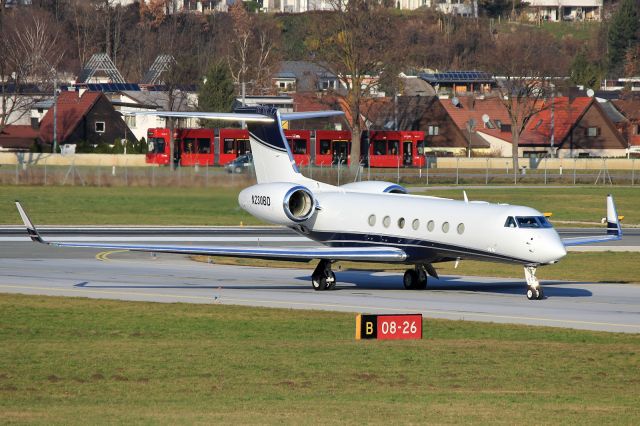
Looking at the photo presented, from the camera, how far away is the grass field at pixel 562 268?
37.2m

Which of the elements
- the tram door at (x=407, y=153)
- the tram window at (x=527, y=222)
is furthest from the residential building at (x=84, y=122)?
the tram window at (x=527, y=222)

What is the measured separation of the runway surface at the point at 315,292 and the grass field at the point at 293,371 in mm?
2208

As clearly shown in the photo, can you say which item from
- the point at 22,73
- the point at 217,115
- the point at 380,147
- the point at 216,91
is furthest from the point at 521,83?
the point at 217,115

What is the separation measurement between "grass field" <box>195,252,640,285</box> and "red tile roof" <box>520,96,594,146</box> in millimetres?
78802

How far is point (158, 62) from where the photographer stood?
526 ft

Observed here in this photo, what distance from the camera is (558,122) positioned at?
122m

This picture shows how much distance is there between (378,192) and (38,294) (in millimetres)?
10259

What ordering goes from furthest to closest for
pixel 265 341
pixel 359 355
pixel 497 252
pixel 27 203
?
pixel 27 203 < pixel 497 252 < pixel 265 341 < pixel 359 355

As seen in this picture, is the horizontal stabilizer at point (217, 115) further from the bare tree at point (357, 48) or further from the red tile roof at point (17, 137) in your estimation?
the red tile roof at point (17, 137)

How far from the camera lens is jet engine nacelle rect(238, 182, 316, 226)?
109 ft

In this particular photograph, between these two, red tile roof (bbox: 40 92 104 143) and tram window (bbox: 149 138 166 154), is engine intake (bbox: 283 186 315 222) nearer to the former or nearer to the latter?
tram window (bbox: 149 138 166 154)

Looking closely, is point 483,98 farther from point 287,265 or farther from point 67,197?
point 287,265

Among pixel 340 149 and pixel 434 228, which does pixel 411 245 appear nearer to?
pixel 434 228

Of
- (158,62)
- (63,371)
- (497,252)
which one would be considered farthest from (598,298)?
(158,62)
